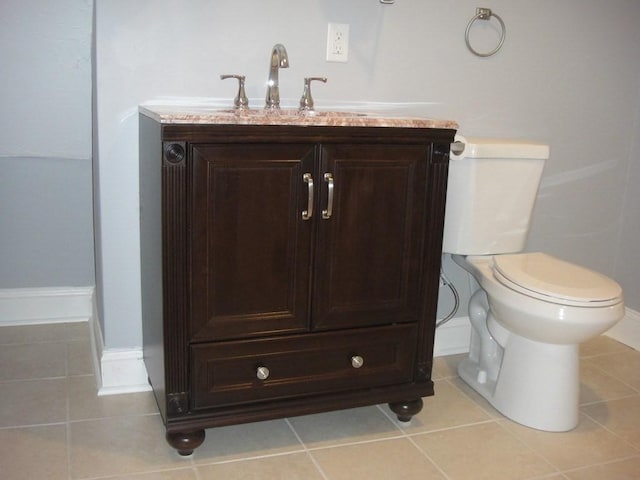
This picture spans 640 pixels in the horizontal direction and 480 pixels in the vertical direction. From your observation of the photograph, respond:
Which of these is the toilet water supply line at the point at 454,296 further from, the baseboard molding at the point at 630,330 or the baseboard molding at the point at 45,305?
the baseboard molding at the point at 45,305

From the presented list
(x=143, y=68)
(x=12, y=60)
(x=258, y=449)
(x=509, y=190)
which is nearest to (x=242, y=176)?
(x=143, y=68)

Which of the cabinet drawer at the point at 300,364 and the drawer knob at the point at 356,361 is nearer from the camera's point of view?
the cabinet drawer at the point at 300,364

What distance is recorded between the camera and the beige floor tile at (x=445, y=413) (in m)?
2.08

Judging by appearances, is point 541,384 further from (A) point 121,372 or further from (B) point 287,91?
(A) point 121,372

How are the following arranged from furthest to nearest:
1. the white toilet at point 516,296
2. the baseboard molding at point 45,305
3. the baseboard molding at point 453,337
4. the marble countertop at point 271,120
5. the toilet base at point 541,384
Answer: the baseboard molding at point 45,305, the baseboard molding at point 453,337, the toilet base at point 541,384, the white toilet at point 516,296, the marble countertop at point 271,120

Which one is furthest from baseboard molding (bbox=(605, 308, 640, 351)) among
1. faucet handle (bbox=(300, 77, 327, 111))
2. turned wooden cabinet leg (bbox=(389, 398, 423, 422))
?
faucet handle (bbox=(300, 77, 327, 111))

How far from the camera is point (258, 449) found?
6.25 ft

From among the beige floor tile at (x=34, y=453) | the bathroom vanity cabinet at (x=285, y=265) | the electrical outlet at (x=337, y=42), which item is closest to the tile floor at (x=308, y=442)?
the beige floor tile at (x=34, y=453)

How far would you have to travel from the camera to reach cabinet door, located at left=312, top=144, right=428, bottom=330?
1.78 meters

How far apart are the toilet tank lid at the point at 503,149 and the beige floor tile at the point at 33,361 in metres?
1.54

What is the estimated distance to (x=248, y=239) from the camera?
1723 millimetres

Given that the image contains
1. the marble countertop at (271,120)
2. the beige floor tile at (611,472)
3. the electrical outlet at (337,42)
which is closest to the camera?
the marble countertop at (271,120)

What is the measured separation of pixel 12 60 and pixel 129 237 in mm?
845

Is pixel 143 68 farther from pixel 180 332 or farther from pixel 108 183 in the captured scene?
pixel 180 332
